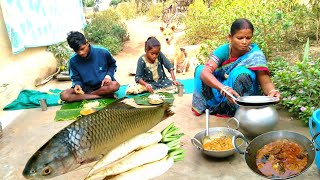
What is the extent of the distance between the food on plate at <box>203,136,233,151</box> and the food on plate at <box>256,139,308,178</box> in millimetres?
468

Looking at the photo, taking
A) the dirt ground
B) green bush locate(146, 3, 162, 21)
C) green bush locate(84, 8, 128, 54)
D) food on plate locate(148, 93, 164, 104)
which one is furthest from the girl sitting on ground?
green bush locate(146, 3, 162, 21)

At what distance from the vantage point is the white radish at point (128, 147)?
183 cm

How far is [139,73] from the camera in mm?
4746

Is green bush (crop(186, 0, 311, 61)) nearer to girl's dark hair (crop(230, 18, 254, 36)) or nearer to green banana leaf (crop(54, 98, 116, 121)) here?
girl's dark hair (crop(230, 18, 254, 36))

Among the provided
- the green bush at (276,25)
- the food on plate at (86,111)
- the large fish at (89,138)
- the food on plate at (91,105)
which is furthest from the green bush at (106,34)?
the large fish at (89,138)

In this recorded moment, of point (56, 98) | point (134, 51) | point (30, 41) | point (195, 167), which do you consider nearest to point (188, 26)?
point (134, 51)

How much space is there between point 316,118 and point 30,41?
18.0 feet

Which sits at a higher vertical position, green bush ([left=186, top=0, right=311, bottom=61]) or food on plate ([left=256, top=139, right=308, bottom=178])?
green bush ([left=186, top=0, right=311, bottom=61])

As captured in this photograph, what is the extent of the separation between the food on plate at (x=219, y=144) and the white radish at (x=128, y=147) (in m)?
0.80

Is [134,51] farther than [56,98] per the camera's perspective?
Yes

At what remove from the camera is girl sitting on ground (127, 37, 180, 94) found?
4.58 metres

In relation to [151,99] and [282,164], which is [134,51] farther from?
[282,164]

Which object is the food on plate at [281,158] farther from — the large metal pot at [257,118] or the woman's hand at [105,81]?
the woman's hand at [105,81]

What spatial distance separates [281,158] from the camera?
2.05 metres
